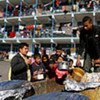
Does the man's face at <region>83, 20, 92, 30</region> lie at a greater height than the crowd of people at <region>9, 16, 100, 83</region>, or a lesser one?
greater

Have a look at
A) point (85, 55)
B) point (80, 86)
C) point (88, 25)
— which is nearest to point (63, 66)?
point (85, 55)

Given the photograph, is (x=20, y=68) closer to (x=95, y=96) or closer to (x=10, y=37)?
(x=95, y=96)

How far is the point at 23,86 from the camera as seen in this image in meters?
5.38

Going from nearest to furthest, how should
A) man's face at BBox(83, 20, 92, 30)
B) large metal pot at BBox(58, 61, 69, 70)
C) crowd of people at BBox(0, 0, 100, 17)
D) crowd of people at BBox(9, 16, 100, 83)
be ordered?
1. man's face at BBox(83, 20, 92, 30)
2. crowd of people at BBox(9, 16, 100, 83)
3. large metal pot at BBox(58, 61, 69, 70)
4. crowd of people at BBox(0, 0, 100, 17)

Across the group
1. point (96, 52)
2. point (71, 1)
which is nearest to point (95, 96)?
point (96, 52)

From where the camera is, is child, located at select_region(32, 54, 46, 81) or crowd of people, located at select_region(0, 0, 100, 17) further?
crowd of people, located at select_region(0, 0, 100, 17)

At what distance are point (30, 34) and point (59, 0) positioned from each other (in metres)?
4.25

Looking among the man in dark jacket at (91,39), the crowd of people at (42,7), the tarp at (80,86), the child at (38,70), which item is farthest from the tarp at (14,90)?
the crowd of people at (42,7)

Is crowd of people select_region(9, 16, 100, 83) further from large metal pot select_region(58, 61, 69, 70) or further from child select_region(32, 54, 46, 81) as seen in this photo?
child select_region(32, 54, 46, 81)

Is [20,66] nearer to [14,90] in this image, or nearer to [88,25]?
[14,90]

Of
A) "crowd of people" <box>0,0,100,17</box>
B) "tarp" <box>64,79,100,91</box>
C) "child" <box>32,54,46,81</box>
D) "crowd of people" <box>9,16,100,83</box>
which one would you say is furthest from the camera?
"crowd of people" <box>0,0,100,17</box>

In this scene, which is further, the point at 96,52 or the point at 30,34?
the point at 30,34

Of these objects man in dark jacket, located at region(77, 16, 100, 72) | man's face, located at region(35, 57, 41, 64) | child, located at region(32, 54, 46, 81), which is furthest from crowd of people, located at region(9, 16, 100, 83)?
man's face, located at region(35, 57, 41, 64)

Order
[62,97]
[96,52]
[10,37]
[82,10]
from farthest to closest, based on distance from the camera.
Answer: [10,37] < [82,10] < [96,52] < [62,97]
